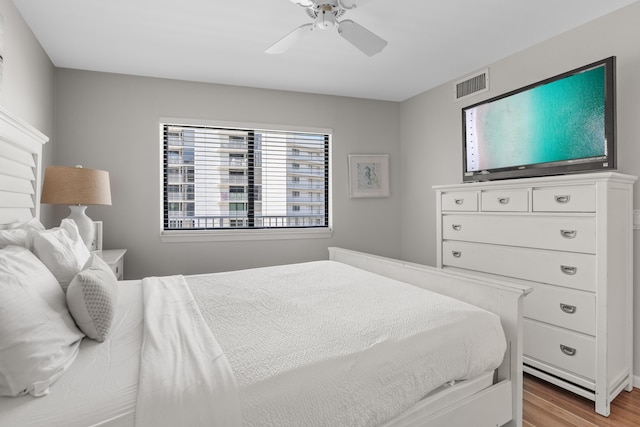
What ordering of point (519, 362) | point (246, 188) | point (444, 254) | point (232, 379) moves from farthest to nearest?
point (246, 188)
point (444, 254)
point (519, 362)
point (232, 379)

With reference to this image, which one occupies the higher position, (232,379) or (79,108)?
(79,108)

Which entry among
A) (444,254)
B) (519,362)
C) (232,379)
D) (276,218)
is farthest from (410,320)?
(276,218)

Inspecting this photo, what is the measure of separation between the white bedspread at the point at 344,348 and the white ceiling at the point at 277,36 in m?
1.84

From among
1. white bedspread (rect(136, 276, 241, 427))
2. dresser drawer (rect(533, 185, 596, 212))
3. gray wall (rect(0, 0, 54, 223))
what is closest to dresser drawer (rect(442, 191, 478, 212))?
dresser drawer (rect(533, 185, 596, 212))

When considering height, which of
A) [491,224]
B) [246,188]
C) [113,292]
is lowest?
[113,292]

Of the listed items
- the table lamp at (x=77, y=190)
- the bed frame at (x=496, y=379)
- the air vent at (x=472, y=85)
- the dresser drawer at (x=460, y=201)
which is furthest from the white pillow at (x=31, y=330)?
the air vent at (x=472, y=85)

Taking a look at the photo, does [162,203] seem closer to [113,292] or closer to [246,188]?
[246,188]

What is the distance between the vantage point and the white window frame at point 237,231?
3492mm

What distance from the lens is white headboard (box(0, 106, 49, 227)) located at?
1.68 metres

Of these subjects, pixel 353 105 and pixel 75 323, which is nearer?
pixel 75 323

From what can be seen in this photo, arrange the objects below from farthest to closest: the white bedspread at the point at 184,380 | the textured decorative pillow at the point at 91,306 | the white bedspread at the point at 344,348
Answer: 1. the textured decorative pillow at the point at 91,306
2. the white bedspread at the point at 344,348
3. the white bedspread at the point at 184,380

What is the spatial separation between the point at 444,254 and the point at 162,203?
2.74 meters

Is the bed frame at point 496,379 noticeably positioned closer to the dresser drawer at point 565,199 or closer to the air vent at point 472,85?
the dresser drawer at point 565,199

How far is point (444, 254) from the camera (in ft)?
9.82
